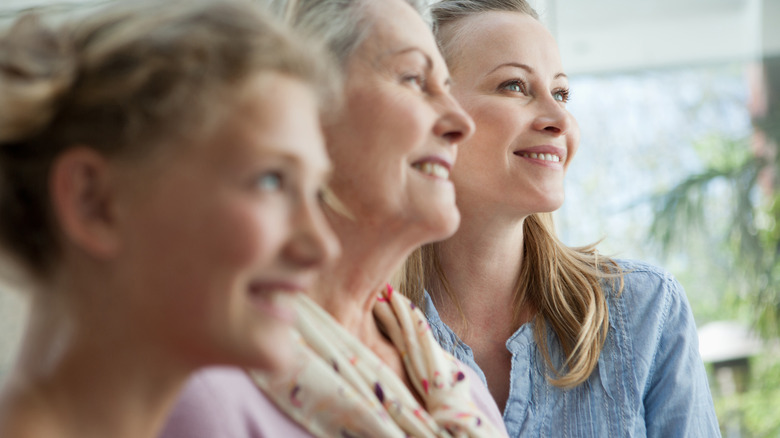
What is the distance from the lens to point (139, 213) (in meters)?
0.62

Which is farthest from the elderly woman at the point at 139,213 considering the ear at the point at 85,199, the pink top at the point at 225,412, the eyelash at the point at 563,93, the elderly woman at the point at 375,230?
the eyelash at the point at 563,93

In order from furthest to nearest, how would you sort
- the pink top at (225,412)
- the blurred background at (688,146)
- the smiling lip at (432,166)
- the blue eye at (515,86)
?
the blurred background at (688,146)
the blue eye at (515,86)
the smiling lip at (432,166)
the pink top at (225,412)

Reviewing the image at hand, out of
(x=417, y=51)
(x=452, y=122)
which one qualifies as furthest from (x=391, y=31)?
(x=452, y=122)

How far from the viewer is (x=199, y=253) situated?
2.04ft

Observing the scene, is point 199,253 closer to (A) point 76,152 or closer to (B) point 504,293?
(A) point 76,152

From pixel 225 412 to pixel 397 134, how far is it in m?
0.42

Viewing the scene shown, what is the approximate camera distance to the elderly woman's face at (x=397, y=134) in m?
1.06

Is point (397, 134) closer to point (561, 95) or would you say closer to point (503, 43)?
point (503, 43)

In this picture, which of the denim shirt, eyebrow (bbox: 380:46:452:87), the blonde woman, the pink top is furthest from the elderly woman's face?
the denim shirt

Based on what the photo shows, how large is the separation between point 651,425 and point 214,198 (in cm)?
127

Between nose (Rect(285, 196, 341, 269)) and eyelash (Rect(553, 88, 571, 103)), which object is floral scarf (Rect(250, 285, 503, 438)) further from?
eyelash (Rect(553, 88, 571, 103))

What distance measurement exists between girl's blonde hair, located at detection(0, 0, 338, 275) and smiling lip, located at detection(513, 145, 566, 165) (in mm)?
1024

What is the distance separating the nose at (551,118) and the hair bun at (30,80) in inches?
44.7

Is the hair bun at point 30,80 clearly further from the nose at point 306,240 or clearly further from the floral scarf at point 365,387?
the floral scarf at point 365,387
